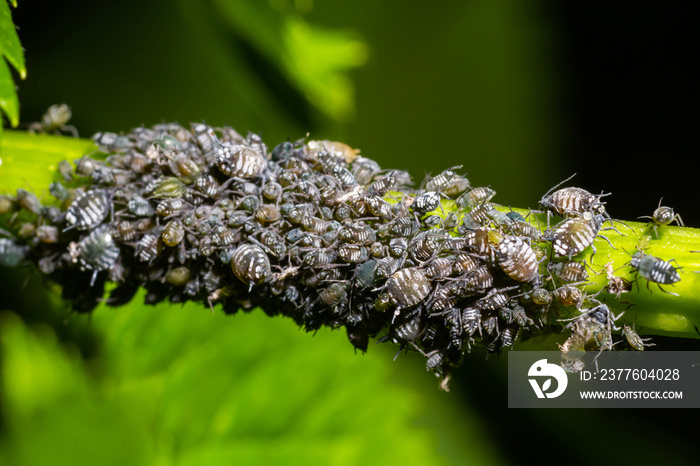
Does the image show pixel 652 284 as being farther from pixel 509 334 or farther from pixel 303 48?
pixel 303 48

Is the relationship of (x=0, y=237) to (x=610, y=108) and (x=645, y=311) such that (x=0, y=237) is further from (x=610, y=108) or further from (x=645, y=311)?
(x=610, y=108)

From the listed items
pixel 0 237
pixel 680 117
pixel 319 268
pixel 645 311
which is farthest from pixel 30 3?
pixel 680 117

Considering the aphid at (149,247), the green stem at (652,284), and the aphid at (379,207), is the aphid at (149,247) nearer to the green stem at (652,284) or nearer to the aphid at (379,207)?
the aphid at (379,207)

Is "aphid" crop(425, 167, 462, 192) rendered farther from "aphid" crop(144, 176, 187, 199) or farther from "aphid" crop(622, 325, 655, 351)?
"aphid" crop(144, 176, 187, 199)

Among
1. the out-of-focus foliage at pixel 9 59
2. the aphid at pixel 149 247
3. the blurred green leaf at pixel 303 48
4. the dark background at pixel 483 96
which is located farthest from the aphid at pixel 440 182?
the dark background at pixel 483 96

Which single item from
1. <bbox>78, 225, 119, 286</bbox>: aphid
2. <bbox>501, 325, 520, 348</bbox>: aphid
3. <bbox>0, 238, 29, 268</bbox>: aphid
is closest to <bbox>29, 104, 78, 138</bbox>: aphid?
<bbox>0, 238, 29, 268</bbox>: aphid

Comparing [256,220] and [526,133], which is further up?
[526,133]

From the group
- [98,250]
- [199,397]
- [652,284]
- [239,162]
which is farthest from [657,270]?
[199,397]
